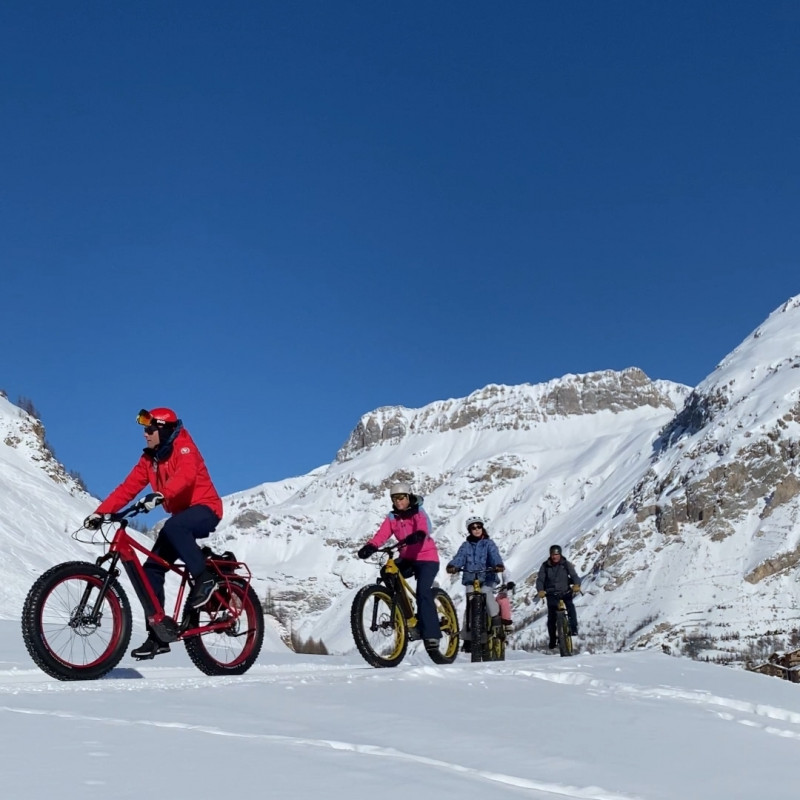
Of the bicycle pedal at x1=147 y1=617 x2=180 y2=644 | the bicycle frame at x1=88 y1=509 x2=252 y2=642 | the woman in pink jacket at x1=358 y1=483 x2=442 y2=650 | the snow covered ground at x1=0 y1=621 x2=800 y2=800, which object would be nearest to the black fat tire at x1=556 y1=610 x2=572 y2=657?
the woman in pink jacket at x1=358 y1=483 x2=442 y2=650

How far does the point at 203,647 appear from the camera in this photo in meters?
8.66

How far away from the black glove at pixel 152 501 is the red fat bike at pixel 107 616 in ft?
0.23

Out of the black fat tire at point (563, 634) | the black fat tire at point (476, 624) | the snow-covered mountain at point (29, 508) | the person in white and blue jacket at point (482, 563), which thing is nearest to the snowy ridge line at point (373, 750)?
the black fat tire at point (476, 624)

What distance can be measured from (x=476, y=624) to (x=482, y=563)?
3.08 ft

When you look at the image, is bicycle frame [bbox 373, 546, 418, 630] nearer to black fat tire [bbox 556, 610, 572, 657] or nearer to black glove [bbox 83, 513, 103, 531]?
black glove [bbox 83, 513, 103, 531]

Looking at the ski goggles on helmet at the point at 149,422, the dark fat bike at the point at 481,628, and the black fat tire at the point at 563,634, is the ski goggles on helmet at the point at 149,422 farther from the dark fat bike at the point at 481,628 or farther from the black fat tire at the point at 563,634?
the black fat tire at the point at 563,634

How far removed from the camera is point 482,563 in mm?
14141

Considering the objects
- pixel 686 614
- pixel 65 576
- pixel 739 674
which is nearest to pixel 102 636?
pixel 65 576

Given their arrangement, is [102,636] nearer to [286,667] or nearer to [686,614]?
[286,667]

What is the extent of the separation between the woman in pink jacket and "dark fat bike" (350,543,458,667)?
0.37 feet

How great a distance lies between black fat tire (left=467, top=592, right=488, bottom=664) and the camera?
1341 cm

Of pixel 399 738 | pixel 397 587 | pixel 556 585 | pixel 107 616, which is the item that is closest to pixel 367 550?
pixel 397 587

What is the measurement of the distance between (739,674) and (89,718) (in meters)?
7.32

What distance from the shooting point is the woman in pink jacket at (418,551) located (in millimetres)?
11078
